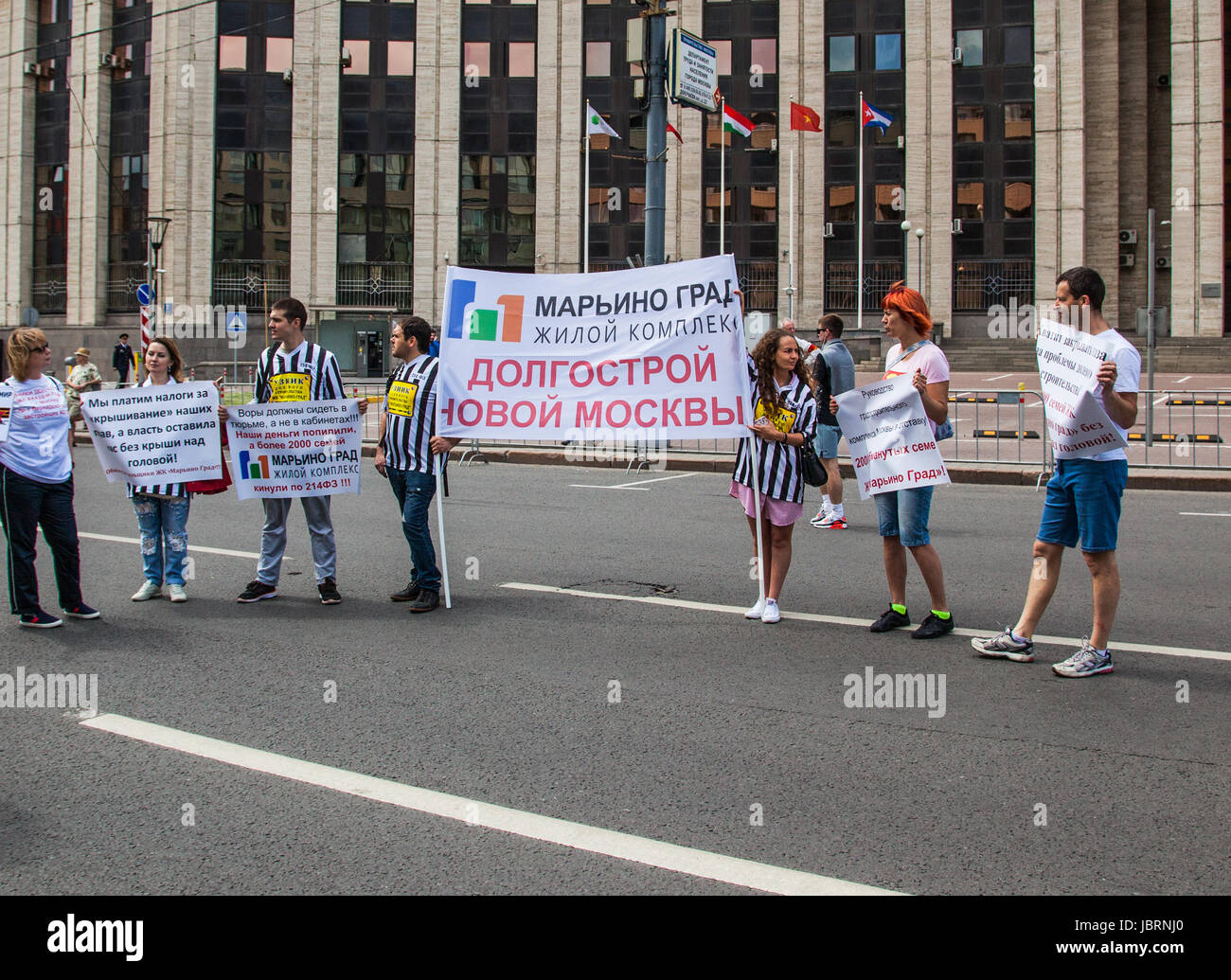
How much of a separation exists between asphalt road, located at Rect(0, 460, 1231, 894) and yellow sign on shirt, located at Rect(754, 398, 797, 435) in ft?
4.11

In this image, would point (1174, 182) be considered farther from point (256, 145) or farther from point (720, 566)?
point (720, 566)

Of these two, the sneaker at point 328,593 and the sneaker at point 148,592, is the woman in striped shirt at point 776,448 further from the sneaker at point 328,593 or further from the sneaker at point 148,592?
the sneaker at point 148,592

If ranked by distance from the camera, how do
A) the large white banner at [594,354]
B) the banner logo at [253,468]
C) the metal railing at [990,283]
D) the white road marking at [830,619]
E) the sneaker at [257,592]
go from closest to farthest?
the white road marking at [830,619] → the large white banner at [594,354] → the sneaker at [257,592] → the banner logo at [253,468] → the metal railing at [990,283]

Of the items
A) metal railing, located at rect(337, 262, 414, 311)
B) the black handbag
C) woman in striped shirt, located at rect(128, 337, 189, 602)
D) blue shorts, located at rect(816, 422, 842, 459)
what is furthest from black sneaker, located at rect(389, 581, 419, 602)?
metal railing, located at rect(337, 262, 414, 311)

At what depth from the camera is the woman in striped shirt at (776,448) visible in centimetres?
712

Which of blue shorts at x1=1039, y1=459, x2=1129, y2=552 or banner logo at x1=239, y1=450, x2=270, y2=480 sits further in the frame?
banner logo at x1=239, y1=450, x2=270, y2=480

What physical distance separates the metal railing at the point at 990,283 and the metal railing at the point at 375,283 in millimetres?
25591

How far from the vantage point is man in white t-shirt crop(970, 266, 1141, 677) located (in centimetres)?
566

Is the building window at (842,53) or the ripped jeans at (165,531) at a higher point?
the building window at (842,53)

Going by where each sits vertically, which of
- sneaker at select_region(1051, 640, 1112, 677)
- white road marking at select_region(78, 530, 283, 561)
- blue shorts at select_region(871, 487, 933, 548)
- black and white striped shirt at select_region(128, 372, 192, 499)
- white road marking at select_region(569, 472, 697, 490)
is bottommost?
sneaker at select_region(1051, 640, 1112, 677)

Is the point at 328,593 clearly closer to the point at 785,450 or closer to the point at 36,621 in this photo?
the point at 36,621

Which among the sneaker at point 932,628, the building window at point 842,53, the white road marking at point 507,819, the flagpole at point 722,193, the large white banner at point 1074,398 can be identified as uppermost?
the building window at point 842,53

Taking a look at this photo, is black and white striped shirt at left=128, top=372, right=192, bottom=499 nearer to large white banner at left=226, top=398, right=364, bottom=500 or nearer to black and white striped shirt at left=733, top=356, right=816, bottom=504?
large white banner at left=226, top=398, right=364, bottom=500

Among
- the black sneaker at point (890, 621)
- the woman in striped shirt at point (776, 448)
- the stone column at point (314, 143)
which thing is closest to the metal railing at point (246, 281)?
the stone column at point (314, 143)
